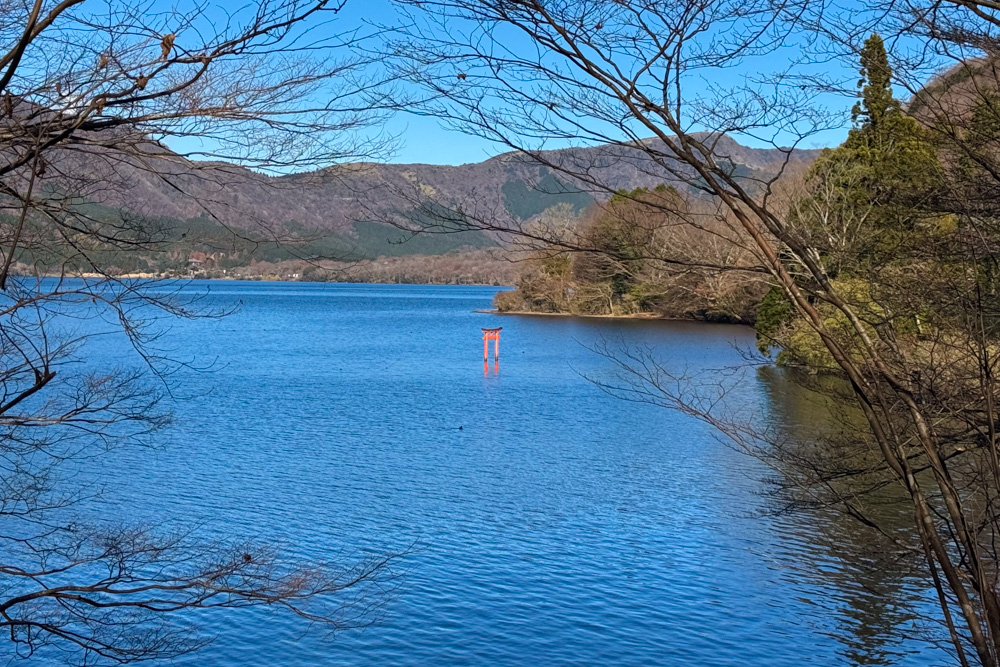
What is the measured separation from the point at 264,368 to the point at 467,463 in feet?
66.4

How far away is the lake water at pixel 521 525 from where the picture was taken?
1108 centimetres

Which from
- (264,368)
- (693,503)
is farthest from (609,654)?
(264,368)

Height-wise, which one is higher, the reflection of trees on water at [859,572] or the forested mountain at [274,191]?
the forested mountain at [274,191]

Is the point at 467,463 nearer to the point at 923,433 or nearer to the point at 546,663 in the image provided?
the point at 546,663

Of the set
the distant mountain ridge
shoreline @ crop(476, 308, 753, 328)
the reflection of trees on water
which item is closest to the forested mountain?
the distant mountain ridge

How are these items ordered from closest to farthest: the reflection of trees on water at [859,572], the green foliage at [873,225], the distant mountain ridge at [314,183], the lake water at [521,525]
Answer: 1. the distant mountain ridge at [314,183]
2. the green foliage at [873,225]
3. the reflection of trees on water at [859,572]
4. the lake water at [521,525]

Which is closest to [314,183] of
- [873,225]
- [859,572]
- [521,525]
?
[873,225]

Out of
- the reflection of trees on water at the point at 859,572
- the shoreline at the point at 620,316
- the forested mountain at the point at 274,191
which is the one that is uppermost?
the forested mountain at the point at 274,191

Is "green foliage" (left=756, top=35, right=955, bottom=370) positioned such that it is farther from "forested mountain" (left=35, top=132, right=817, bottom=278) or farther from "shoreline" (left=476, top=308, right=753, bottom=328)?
"shoreline" (left=476, top=308, right=753, bottom=328)

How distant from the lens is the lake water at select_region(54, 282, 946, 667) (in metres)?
11.1

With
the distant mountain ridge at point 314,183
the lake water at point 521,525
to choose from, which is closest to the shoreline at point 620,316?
the lake water at point 521,525

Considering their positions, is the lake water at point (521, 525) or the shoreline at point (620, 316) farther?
the shoreline at point (620, 316)

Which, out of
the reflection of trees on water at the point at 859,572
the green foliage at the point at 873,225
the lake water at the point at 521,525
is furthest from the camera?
the lake water at the point at 521,525

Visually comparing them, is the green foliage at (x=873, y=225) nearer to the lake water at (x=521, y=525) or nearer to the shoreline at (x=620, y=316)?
the lake water at (x=521, y=525)
